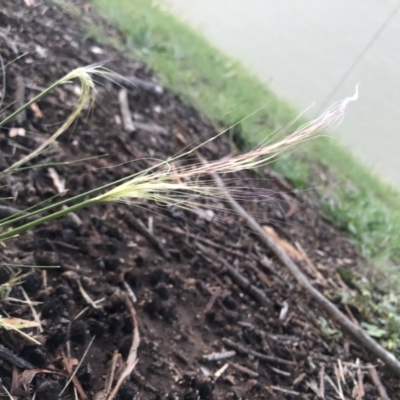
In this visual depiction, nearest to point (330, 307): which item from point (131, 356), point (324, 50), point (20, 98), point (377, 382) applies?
point (377, 382)

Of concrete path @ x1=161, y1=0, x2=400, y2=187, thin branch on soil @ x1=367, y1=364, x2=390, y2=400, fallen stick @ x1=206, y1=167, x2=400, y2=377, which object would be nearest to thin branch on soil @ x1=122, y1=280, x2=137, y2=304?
fallen stick @ x1=206, y1=167, x2=400, y2=377

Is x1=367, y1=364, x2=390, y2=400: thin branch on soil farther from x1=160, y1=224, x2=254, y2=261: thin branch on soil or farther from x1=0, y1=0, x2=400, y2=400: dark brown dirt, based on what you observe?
x1=160, y1=224, x2=254, y2=261: thin branch on soil

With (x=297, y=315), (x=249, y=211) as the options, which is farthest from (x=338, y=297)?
(x=249, y=211)

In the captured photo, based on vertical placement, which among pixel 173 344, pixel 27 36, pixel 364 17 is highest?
pixel 364 17

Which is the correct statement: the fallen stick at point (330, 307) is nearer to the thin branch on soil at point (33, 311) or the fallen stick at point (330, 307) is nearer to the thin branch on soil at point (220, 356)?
the thin branch on soil at point (220, 356)

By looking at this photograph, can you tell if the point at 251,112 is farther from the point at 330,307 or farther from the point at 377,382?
the point at 377,382

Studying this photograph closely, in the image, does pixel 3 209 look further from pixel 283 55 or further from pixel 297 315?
pixel 283 55

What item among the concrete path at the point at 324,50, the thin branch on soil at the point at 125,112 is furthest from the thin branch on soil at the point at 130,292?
the concrete path at the point at 324,50
